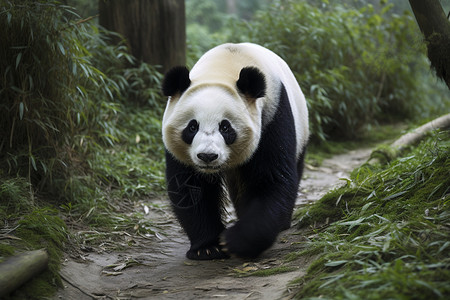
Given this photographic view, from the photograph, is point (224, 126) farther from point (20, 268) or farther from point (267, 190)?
point (20, 268)

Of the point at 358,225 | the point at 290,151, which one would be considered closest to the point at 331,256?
the point at 358,225

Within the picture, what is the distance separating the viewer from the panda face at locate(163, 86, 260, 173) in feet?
12.1

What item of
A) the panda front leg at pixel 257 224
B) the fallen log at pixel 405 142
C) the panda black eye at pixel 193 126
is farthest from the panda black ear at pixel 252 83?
the fallen log at pixel 405 142

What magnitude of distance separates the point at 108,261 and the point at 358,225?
1.97 metres

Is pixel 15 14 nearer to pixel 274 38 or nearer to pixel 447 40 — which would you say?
pixel 447 40

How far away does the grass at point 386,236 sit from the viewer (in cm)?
247

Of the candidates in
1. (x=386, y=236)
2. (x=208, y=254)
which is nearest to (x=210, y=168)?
(x=208, y=254)

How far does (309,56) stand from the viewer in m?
8.93

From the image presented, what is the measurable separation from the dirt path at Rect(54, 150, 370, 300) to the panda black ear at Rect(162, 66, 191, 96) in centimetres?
137

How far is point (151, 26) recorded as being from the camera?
7.70m

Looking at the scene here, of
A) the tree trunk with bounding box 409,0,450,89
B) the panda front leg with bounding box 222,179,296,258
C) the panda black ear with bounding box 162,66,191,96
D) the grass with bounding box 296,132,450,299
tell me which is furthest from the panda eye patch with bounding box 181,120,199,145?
the tree trunk with bounding box 409,0,450,89

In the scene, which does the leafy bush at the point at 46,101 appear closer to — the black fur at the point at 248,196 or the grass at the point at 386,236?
the black fur at the point at 248,196

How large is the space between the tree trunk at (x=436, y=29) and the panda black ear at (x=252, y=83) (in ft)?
4.13

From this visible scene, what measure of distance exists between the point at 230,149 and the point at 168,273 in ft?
3.43
